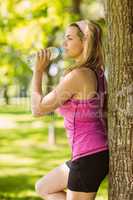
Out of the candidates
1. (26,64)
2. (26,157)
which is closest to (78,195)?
(26,64)

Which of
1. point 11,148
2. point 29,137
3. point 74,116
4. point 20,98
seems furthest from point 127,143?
point 20,98

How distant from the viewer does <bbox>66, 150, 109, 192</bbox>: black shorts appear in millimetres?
3611

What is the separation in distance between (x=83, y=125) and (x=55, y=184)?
0.47 m

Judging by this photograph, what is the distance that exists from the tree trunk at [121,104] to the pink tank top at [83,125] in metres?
0.12

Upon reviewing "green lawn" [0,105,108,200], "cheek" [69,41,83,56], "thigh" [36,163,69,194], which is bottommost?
"green lawn" [0,105,108,200]

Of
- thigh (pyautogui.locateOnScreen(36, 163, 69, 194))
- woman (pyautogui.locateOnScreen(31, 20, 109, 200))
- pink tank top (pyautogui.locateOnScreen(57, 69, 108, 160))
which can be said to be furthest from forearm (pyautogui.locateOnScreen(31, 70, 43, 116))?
thigh (pyautogui.locateOnScreen(36, 163, 69, 194))

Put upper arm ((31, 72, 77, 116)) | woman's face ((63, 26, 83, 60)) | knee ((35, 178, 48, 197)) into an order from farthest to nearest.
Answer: knee ((35, 178, 48, 197)) < woman's face ((63, 26, 83, 60)) < upper arm ((31, 72, 77, 116))

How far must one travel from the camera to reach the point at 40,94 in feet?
12.0

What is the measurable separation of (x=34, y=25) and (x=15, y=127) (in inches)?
565

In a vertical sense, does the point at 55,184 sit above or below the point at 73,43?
below

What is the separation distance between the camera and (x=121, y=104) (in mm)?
3748

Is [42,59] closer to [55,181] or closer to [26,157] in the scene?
[55,181]

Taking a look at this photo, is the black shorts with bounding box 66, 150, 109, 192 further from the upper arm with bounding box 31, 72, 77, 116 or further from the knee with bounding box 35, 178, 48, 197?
the upper arm with bounding box 31, 72, 77, 116

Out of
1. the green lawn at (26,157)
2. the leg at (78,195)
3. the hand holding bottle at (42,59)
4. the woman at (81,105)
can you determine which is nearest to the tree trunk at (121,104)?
the woman at (81,105)
